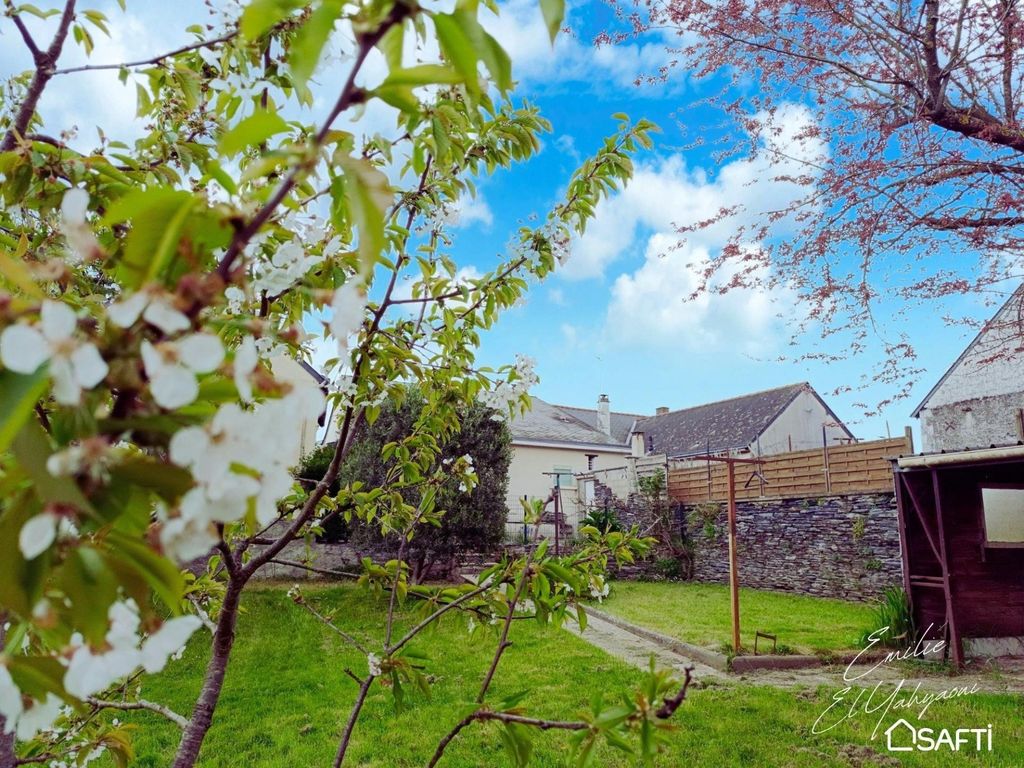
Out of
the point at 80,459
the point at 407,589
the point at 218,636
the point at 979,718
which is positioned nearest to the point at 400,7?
the point at 80,459

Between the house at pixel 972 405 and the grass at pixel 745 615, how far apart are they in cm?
525

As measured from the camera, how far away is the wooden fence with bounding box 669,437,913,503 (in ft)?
38.9

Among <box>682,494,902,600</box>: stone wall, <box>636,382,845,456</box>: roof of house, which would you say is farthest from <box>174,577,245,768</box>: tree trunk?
<box>636,382,845,456</box>: roof of house

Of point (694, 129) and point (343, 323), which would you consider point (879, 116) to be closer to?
point (694, 129)

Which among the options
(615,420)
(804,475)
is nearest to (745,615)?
(804,475)

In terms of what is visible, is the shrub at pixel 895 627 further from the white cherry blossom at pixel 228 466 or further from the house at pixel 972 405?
the white cherry blossom at pixel 228 466

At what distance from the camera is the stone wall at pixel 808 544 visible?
1098 cm

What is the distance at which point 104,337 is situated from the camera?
1.43 ft

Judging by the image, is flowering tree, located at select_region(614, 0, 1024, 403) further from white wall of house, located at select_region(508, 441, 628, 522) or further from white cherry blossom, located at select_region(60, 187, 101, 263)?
white wall of house, located at select_region(508, 441, 628, 522)

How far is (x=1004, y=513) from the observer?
7.50m

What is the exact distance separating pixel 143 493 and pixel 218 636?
122cm

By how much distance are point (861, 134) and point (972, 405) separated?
42.3 feet

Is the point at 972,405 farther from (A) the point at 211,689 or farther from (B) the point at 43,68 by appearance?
(B) the point at 43,68

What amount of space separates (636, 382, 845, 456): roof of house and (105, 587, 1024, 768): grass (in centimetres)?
1396
